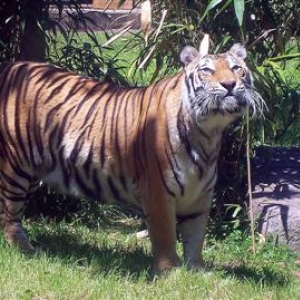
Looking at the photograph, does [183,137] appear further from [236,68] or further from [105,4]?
[105,4]

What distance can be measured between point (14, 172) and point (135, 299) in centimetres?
129

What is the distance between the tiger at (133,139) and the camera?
202 inches

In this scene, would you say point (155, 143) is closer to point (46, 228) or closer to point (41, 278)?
point (41, 278)

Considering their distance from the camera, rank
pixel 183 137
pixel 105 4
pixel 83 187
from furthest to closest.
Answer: pixel 105 4 → pixel 83 187 → pixel 183 137

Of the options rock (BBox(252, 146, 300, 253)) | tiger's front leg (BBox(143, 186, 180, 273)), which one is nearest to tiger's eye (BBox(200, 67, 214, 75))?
tiger's front leg (BBox(143, 186, 180, 273))

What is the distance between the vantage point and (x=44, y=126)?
18.5ft

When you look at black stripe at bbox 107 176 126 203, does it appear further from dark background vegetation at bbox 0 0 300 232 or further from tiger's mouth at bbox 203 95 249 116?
dark background vegetation at bbox 0 0 300 232

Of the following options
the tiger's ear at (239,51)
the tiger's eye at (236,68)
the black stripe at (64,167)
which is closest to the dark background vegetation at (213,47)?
the tiger's ear at (239,51)

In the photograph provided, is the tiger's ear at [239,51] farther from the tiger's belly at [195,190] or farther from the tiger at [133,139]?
the tiger's belly at [195,190]

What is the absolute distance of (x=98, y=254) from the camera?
5773 mm

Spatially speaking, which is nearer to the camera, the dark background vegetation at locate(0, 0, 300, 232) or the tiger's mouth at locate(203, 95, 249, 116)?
the tiger's mouth at locate(203, 95, 249, 116)

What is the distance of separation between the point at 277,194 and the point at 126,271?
5.03 ft

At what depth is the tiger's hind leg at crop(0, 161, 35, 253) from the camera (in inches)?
226

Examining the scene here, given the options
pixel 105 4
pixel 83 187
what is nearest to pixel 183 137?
pixel 83 187
